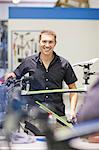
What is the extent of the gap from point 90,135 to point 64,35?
4.11m

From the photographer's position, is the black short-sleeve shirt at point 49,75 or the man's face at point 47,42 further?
the black short-sleeve shirt at point 49,75

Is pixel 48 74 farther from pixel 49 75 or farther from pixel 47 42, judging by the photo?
pixel 47 42

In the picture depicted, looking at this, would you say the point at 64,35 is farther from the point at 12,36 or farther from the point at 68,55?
the point at 12,36

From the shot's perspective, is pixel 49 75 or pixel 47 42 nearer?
pixel 47 42

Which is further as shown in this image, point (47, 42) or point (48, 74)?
point (48, 74)

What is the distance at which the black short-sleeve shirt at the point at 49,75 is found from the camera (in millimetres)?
2428

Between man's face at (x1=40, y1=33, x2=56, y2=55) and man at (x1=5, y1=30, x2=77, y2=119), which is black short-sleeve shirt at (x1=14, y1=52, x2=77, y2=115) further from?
man's face at (x1=40, y1=33, x2=56, y2=55)

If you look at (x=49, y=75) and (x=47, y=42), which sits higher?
(x=47, y=42)

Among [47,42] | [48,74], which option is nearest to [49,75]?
[48,74]

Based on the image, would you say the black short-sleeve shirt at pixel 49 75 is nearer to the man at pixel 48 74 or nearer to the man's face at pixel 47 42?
the man at pixel 48 74

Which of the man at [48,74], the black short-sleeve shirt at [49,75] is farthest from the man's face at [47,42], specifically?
the black short-sleeve shirt at [49,75]

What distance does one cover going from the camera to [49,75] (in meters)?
2.46

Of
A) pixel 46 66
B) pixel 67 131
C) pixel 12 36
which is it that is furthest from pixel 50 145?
pixel 12 36

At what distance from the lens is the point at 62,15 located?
459 centimetres
